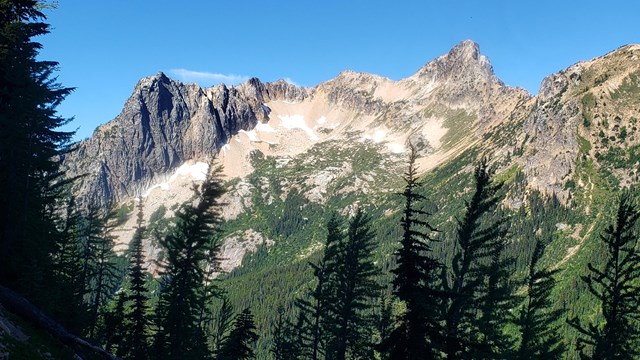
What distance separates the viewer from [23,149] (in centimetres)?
3441

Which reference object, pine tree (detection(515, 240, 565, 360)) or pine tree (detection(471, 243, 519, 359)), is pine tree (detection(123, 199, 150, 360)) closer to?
pine tree (detection(471, 243, 519, 359))

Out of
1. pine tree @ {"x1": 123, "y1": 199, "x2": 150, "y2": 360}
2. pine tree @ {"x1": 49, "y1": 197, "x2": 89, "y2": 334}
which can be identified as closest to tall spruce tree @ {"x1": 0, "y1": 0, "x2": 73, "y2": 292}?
pine tree @ {"x1": 49, "y1": 197, "x2": 89, "y2": 334}

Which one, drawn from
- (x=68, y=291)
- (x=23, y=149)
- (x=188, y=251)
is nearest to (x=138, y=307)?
(x=68, y=291)

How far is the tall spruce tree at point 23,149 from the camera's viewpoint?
32.8 m

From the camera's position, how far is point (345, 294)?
37969mm

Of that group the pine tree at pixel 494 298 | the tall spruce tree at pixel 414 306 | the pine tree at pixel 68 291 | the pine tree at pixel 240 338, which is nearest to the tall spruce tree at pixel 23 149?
the pine tree at pixel 68 291

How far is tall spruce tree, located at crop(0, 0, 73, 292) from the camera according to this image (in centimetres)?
3284

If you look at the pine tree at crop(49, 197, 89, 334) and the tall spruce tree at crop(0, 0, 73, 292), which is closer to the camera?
the tall spruce tree at crop(0, 0, 73, 292)

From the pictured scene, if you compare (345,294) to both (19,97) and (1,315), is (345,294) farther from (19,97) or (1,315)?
(19,97)

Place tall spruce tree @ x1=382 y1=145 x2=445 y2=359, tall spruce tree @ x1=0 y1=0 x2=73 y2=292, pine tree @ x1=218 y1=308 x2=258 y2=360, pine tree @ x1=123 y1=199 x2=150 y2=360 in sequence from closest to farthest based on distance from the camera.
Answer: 1. tall spruce tree @ x1=382 y1=145 x2=445 y2=359
2. tall spruce tree @ x1=0 y1=0 x2=73 y2=292
3. pine tree @ x1=123 y1=199 x2=150 y2=360
4. pine tree @ x1=218 y1=308 x2=258 y2=360

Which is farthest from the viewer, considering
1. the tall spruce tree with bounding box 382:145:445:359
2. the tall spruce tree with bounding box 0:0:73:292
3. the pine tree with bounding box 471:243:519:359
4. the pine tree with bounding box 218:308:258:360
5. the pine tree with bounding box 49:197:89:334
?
the pine tree with bounding box 218:308:258:360

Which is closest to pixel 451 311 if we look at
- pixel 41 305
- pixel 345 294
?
pixel 345 294

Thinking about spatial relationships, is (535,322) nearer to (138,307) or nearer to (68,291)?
(138,307)

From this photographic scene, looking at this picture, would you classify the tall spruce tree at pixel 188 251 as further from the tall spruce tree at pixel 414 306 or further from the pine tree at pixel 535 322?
the pine tree at pixel 535 322
